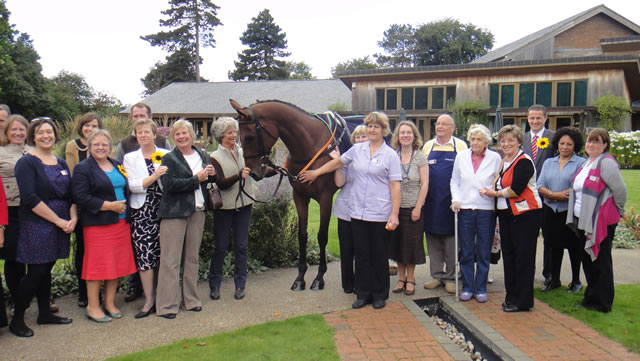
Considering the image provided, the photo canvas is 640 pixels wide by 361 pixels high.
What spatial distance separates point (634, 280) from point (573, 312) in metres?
1.91

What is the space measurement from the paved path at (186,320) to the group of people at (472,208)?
0.40 m

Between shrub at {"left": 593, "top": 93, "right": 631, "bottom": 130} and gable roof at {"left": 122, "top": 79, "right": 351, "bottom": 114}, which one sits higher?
gable roof at {"left": 122, "top": 79, "right": 351, "bottom": 114}

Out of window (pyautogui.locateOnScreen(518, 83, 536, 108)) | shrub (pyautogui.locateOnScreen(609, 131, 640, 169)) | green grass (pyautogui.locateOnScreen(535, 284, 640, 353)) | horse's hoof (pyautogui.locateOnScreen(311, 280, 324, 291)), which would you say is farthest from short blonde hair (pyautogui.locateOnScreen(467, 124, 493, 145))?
window (pyautogui.locateOnScreen(518, 83, 536, 108))

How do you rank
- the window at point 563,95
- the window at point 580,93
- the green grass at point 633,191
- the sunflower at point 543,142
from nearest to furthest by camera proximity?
the sunflower at point 543,142 < the green grass at point 633,191 < the window at point 580,93 < the window at point 563,95

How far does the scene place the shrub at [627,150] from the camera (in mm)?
19297

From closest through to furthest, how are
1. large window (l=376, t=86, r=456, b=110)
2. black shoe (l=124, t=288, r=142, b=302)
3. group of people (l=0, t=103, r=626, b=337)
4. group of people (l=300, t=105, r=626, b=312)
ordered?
group of people (l=0, t=103, r=626, b=337), group of people (l=300, t=105, r=626, b=312), black shoe (l=124, t=288, r=142, b=302), large window (l=376, t=86, r=456, b=110)

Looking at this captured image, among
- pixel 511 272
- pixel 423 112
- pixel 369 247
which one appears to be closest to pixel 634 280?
pixel 511 272

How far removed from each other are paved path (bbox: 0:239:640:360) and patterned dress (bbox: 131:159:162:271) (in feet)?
1.88

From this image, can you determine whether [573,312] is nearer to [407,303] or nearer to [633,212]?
[407,303]

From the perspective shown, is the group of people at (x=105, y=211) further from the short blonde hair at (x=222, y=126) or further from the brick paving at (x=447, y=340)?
the brick paving at (x=447, y=340)

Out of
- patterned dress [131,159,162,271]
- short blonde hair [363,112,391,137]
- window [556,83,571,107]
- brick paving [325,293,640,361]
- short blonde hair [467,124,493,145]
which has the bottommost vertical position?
brick paving [325,293,640,361]

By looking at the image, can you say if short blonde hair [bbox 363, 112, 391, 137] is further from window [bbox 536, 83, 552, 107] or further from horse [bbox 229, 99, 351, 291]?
window [bbox 536, 83, 552, 107]

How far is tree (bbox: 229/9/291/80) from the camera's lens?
186 ft

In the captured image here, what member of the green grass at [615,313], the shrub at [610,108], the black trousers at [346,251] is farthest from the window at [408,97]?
the black trousers at [346,251]
